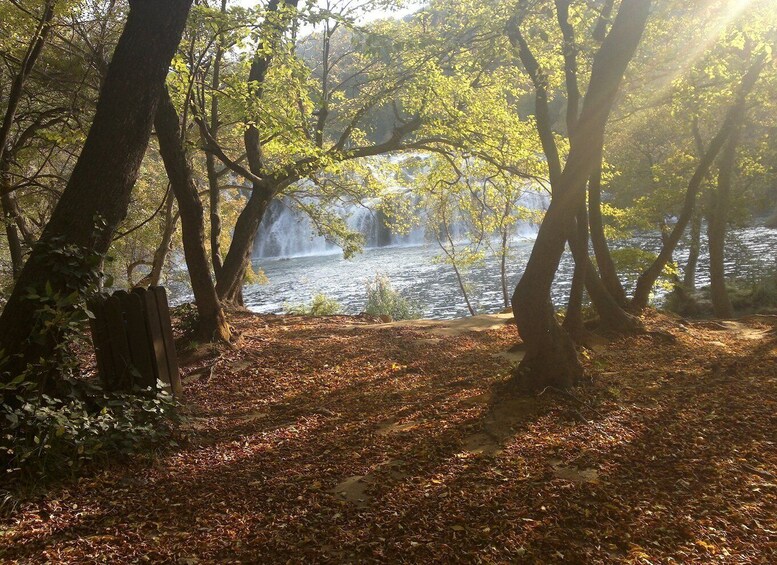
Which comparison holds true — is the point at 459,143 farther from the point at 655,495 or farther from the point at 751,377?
the point at 655,495

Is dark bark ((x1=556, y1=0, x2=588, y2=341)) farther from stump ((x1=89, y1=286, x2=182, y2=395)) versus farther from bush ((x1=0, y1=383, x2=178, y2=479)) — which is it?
bush ((x1=0, y1=383, x2=178, y2=479))

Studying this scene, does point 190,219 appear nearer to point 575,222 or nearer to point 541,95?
point 541,95

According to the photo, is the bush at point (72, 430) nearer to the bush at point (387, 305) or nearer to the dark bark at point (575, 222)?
the dark bark at point (575, 222)

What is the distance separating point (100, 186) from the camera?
12.1 feet

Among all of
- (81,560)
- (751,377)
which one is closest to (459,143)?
(751,377)

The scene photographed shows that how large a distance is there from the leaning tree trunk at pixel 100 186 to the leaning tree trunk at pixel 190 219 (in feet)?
9.10

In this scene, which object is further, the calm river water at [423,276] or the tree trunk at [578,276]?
the calm river water at [423,276]

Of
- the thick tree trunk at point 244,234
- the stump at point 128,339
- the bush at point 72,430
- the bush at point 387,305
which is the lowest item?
the bush at point 387,305

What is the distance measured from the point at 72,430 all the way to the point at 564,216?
4061mm

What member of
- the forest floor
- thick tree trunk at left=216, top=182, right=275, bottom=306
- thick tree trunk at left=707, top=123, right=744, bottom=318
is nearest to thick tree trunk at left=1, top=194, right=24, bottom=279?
thick tree trunk at left=216, top=182, right=275, bottom=306

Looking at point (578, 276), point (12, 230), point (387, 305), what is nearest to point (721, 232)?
point (578, 276)

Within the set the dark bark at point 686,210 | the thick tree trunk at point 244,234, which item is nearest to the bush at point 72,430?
the thick tree trunk at point 244,234

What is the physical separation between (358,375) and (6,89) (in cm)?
748

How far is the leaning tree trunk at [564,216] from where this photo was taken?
484 cm
